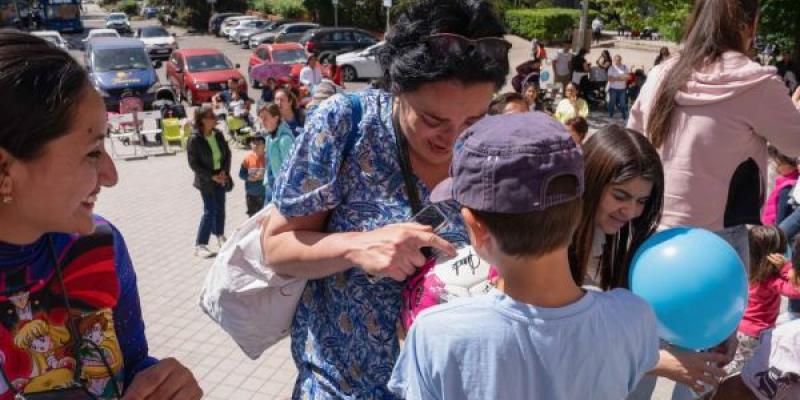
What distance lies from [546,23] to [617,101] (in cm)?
1734

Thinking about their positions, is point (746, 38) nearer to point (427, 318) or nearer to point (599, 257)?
point (599, 257)

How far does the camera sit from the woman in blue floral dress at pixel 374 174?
5.46 ft

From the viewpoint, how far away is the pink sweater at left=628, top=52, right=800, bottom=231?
2.52 metres

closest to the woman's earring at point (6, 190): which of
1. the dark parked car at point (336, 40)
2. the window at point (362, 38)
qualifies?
the dark parked car at point (336, 40)

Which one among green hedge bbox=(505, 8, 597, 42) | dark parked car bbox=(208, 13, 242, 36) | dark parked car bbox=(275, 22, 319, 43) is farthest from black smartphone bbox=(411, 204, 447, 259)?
dark parked car bbox=(208, 13, 242, 36)

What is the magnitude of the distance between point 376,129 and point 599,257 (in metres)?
1.07

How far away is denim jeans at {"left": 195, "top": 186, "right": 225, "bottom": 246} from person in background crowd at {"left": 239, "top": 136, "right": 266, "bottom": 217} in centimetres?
30

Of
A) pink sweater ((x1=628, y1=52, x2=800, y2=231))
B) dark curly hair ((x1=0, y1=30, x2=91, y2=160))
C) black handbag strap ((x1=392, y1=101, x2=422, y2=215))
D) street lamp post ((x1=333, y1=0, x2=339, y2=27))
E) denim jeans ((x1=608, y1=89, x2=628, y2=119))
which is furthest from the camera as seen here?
street lamp post ((x1=333, y1=0, x2=339, y2=27))

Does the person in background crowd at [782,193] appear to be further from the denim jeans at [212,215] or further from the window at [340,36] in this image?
the window at [340,36]

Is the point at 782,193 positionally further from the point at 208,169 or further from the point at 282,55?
the point at 282,55

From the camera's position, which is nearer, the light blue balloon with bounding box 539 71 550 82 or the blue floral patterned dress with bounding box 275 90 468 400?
the blue floral patterned dress with bounding box 275 90 468 400

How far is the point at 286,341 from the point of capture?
5129 millimetres

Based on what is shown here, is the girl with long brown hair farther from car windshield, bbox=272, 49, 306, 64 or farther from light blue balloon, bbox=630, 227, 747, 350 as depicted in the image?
car windshield, bbox=272, 49, 306, 64

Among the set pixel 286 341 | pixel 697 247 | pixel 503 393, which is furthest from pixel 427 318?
pixel 286 341
